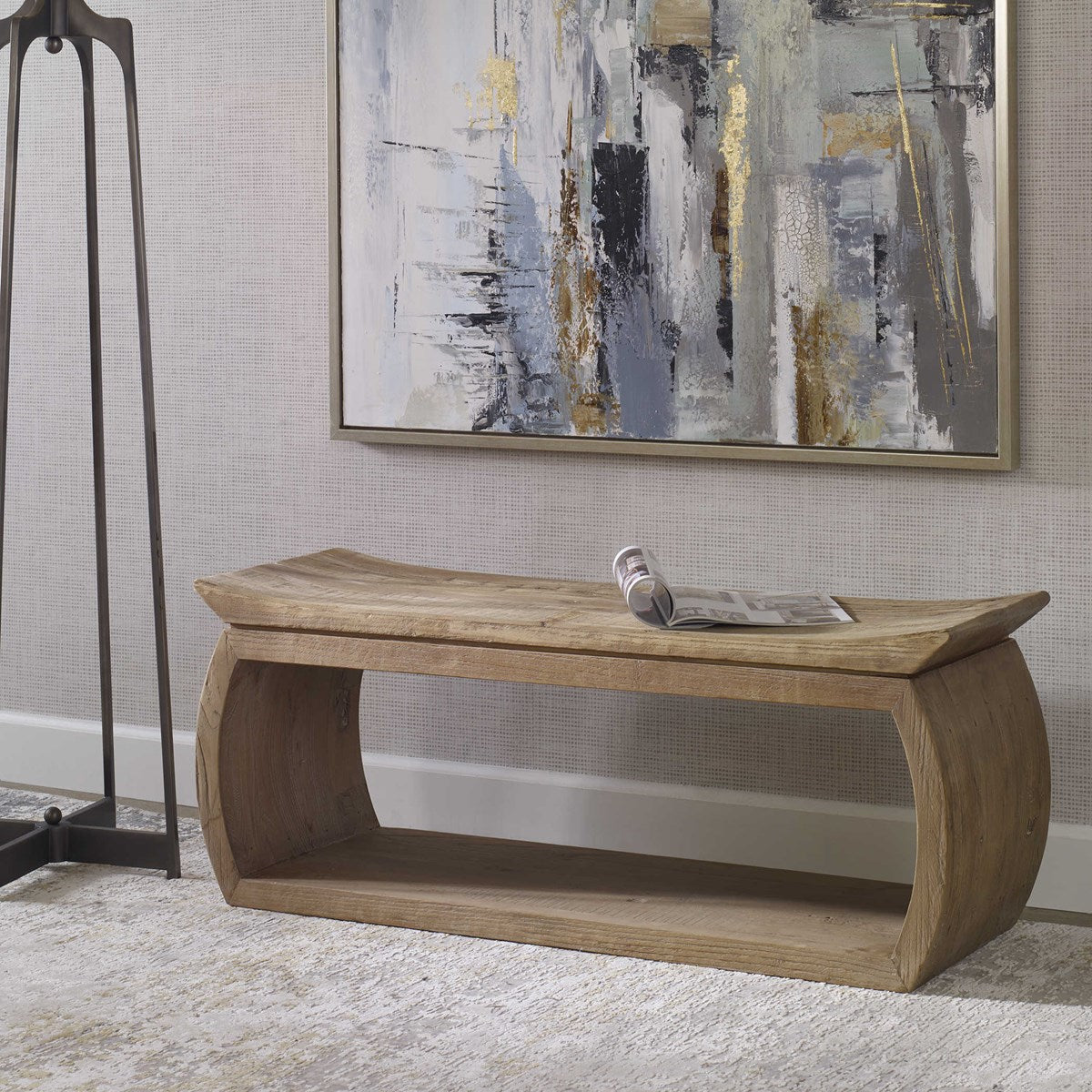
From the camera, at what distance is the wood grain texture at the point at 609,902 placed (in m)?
2.44

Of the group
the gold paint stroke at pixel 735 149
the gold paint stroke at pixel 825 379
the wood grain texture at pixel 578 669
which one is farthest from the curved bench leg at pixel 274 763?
the gold paint stroke at pixel 735 149

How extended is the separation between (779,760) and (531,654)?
0.70 meters

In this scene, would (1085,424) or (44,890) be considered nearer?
(1085,424)

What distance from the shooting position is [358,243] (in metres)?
3.18

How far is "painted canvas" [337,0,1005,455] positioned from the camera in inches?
107

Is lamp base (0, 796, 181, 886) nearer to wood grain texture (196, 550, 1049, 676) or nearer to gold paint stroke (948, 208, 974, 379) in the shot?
wood grain texture (196, 550, 1049, 676)

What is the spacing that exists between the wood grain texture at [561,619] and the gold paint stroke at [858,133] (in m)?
0.79

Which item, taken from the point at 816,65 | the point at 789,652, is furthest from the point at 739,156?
the point at 789,652

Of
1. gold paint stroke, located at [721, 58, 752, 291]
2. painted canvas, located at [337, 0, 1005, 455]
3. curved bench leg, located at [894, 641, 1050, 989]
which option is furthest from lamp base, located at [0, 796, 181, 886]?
gold paint stroke, located at [721, 58, 752, 291]

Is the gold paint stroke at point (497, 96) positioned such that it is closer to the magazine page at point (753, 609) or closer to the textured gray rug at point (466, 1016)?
the magazine page at point (753, 609)

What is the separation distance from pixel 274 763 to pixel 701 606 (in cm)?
91

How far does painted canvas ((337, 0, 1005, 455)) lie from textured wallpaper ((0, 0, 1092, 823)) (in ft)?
0.32

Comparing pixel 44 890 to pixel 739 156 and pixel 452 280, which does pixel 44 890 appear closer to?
pixel 452 280

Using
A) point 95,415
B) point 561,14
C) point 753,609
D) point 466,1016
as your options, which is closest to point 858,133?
point 561,14
